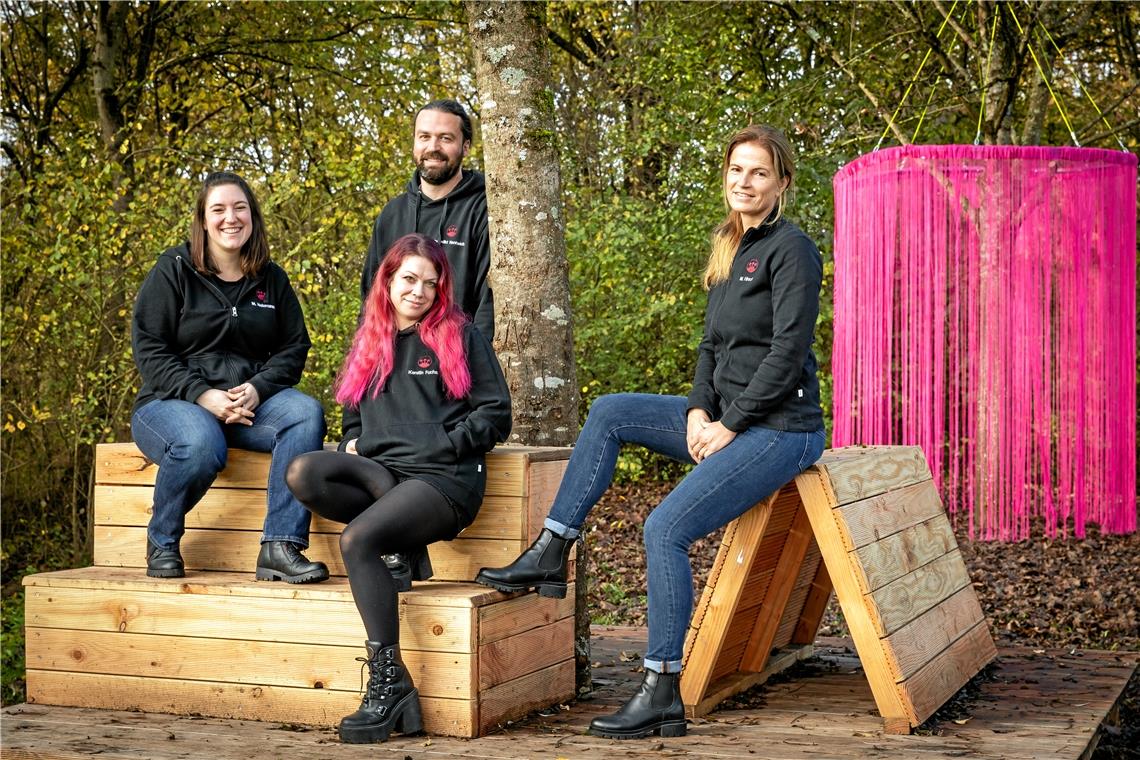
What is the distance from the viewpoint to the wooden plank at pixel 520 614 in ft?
11.6

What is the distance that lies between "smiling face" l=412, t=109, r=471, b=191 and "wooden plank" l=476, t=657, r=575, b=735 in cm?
165

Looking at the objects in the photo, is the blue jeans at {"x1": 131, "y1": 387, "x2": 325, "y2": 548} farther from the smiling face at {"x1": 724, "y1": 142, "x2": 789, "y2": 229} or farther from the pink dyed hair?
the smiling face at {"x1": 724, "y1": 142, "x2": 789, "y2": 229}

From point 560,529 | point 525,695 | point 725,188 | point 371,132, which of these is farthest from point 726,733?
point 371,132

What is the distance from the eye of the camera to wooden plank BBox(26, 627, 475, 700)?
3.52 meters

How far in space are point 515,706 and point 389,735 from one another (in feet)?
1.44

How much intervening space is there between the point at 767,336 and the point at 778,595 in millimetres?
1035

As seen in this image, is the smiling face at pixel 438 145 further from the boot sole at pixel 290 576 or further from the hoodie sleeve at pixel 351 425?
the boot sole at pixel 290 576

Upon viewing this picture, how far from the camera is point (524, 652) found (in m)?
3.75

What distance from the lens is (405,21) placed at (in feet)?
36.2

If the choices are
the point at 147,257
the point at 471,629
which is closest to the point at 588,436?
the point at 471,629

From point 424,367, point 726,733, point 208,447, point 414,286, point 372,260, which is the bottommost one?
point 726,733

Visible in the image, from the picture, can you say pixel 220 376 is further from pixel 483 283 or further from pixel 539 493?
pixel 539 493

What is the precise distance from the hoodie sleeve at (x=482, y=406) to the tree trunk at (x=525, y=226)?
0.56 metres

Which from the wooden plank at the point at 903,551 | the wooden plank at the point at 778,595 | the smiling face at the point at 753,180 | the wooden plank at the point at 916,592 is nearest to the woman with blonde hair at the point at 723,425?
the smiling face at the point at 753,180
